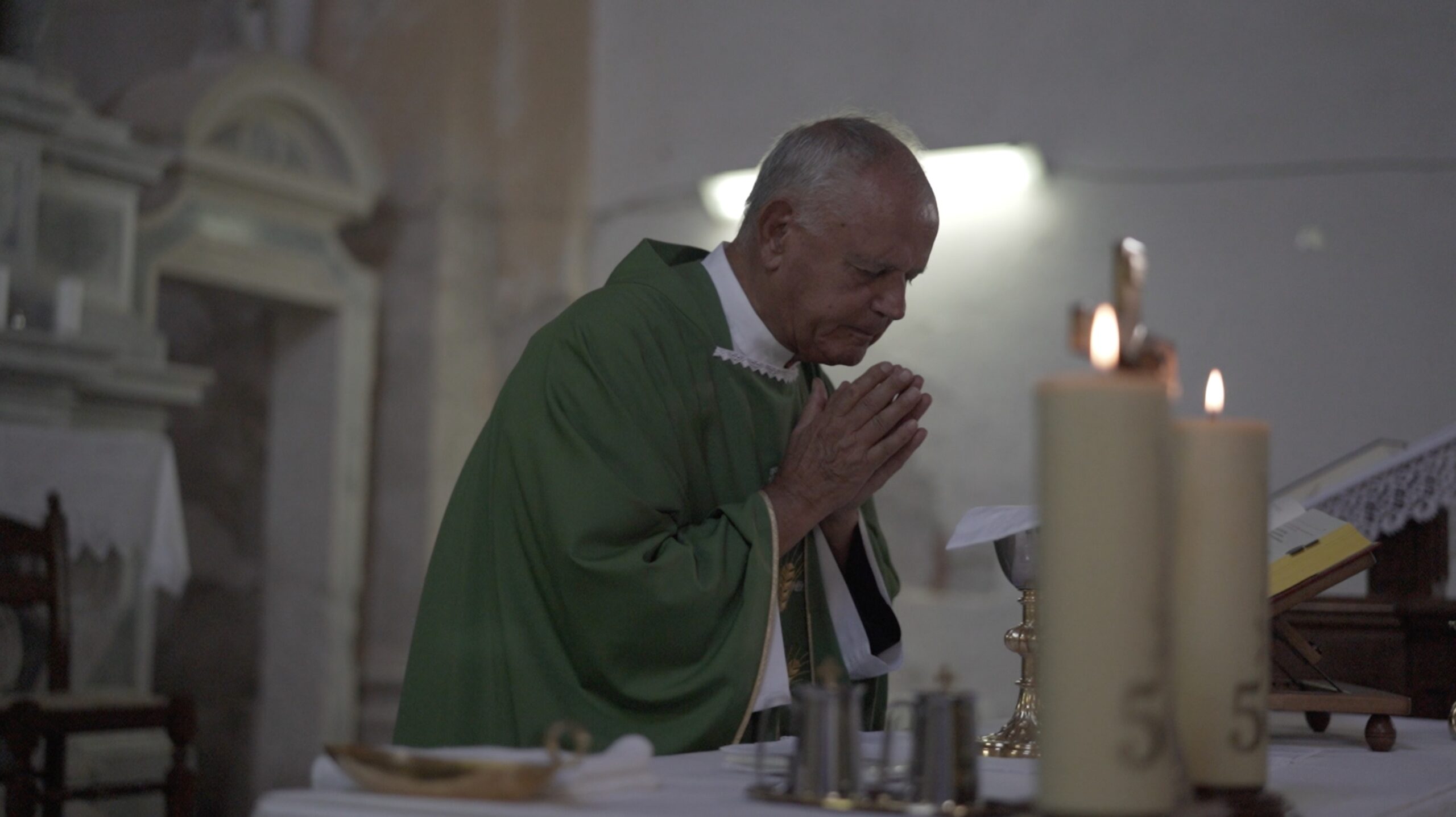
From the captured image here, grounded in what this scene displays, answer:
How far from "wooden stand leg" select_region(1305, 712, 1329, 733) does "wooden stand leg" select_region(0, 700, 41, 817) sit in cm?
332

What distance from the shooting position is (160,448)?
547cm

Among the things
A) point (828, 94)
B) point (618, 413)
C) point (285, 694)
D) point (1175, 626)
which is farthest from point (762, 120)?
point (1175, 626)

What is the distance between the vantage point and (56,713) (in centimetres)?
433

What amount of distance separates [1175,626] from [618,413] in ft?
3.92

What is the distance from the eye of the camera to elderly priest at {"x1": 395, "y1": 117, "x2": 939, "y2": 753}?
2008 mm

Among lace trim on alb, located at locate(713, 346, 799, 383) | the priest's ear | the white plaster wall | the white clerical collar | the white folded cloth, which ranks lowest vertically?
the white folded cloth

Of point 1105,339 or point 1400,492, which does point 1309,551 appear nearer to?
point 1400,492

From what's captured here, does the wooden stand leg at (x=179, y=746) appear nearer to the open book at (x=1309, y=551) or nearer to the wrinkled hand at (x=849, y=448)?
the wrinkled hand at (x=849, y=448)

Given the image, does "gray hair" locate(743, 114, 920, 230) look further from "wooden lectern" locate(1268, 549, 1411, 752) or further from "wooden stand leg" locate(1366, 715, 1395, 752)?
"wooden stand leg" locate(1366, 715, 1395, 752)

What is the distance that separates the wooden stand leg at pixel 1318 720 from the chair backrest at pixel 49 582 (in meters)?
3.73

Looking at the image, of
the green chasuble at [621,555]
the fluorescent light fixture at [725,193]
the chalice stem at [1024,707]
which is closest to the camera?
the chalice stem at [1024,707]

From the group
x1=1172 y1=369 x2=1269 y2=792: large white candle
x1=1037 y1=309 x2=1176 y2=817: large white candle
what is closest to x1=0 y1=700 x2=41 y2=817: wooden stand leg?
x1=1172 y1=369 x2=1269 y2=792: large white candle

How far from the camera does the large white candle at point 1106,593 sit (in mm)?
906

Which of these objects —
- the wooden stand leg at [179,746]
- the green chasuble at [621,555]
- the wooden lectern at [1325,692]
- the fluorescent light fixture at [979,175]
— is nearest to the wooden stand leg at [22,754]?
the wooden stand leg at [179,746]
